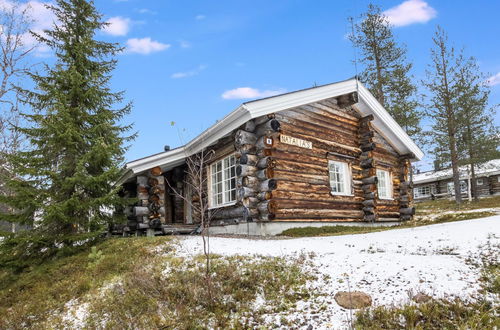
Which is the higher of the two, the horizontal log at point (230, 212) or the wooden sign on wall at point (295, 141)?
the wooden sign on wall at point (295, 141)

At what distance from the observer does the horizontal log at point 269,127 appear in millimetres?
10602

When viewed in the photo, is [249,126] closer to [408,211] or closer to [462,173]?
[408,211]

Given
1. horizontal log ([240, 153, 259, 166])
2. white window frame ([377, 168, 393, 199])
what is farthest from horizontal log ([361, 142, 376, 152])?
horizontal log ([240, 153, 259, 166])

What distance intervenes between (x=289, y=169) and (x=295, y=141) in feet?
3.54

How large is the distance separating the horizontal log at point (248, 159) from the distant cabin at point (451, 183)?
28777 mm

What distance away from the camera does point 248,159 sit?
10688mm

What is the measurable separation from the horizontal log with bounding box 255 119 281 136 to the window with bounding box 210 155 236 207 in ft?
→ 5.94

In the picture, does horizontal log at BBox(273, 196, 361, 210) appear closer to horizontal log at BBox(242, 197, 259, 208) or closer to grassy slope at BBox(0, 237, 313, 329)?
horizontal log at BBox(242, 197, 259, 208)

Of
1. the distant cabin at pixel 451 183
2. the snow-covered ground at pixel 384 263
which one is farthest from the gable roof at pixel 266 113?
the distant cabin at pixel 451 183

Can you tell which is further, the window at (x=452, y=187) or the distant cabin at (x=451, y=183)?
the window at (x=452, y=187)

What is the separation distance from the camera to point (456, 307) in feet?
12.4

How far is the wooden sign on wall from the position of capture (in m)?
11.2

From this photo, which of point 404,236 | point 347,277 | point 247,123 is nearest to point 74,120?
point 247,123

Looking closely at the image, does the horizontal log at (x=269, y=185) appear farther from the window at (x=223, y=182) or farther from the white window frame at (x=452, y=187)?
the white window frame at (x=452, y=187)
